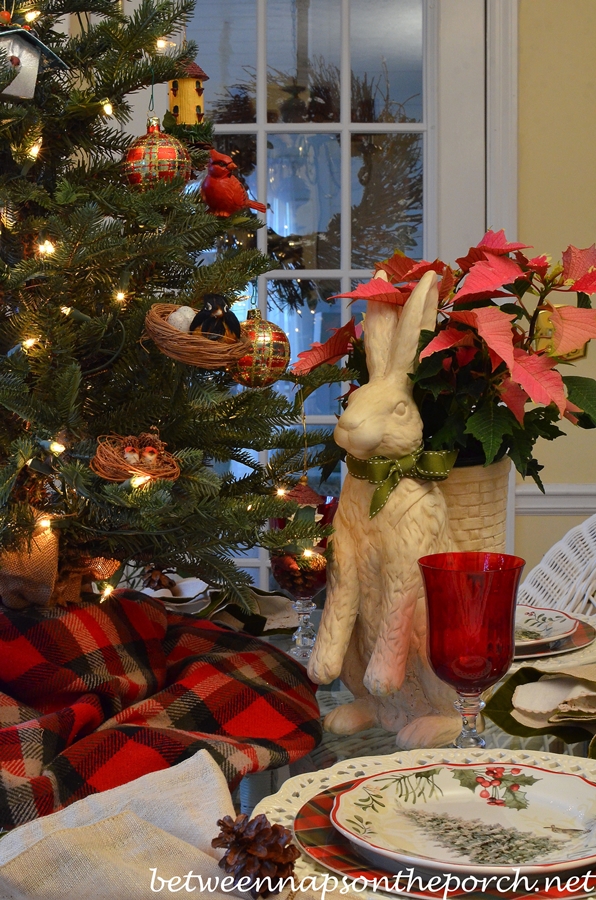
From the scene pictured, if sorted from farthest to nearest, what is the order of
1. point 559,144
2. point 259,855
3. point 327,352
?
point 559,144
point 327,352
point 259,855

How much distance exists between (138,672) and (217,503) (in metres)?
0.18

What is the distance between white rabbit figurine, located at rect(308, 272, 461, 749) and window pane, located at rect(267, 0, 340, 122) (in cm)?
171

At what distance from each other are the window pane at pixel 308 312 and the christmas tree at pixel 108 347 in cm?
134

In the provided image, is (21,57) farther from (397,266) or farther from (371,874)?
(371,874)

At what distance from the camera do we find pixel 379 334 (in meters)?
0.76

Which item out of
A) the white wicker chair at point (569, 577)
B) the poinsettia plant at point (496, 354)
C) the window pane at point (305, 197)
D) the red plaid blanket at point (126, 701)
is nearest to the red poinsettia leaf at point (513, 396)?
the poinsettia plant at point (496, 354)

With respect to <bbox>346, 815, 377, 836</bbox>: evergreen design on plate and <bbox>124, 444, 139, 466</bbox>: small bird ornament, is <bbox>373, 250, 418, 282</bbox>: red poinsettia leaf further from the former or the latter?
<bbox>346, 815, 377, 836</bbox>: evergreen design on plate

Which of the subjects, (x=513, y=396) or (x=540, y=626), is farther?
(x=540, y=626)

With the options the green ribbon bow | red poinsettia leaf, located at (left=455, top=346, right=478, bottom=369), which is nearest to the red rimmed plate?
the green ribbon bow

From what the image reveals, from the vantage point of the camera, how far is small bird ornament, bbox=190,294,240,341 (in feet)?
2.53

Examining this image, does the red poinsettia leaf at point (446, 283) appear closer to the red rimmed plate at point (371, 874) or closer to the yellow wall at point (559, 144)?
the red rimmed plate at point (371, 874)

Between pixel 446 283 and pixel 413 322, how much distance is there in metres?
0.08

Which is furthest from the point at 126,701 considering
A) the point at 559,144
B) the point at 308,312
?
the point at 559,144

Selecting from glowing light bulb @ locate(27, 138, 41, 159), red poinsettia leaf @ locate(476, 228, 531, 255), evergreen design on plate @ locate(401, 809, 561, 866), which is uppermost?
glowing light bulb @ locate(27, 138, 41, 159)
